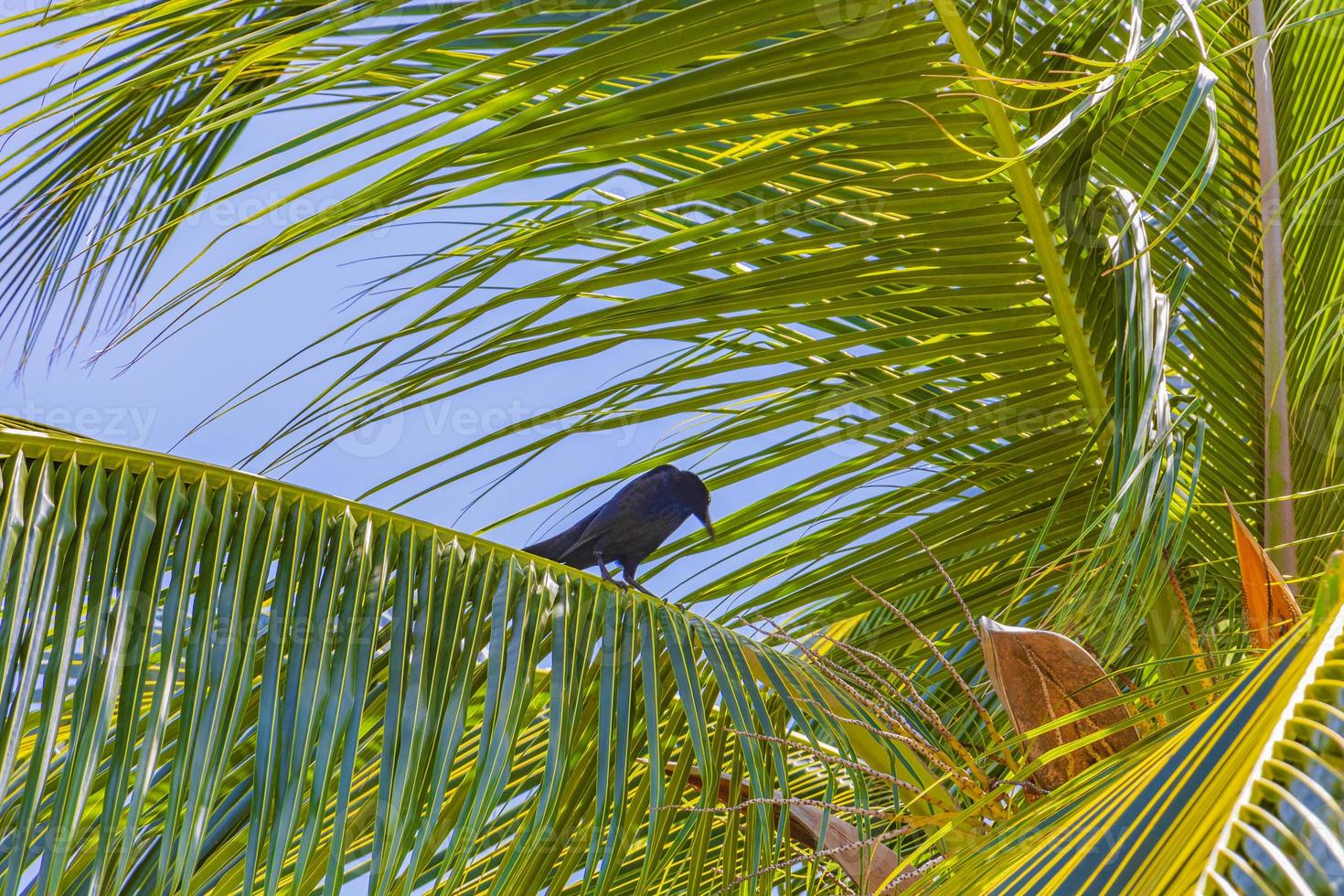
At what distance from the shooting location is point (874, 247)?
5.72ft

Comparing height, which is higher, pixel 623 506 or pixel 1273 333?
pixel 1273 333

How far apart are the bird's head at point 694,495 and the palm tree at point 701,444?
165mm

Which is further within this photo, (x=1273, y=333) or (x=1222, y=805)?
(x=1273, y=333)

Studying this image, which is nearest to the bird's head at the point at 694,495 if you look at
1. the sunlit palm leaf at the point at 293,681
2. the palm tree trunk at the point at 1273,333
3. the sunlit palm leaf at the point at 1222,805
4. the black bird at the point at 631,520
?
the black bird at the point at 631,520

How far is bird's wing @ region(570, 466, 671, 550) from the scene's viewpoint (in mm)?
2361

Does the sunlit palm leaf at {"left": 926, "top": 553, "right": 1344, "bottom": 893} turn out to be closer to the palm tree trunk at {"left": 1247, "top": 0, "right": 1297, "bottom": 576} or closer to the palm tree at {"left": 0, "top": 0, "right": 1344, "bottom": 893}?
the palm tree at {"left": 0, "top": 0, "right": 1344, "bottom": 893}

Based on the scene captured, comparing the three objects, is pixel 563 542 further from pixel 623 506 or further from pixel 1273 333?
pixel 1273 333

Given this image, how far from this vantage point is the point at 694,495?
234 cm

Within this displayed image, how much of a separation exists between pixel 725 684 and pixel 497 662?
0.29 meters

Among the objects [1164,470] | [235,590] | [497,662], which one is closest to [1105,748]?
[1164,470]

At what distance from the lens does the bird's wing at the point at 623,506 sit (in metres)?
2.36

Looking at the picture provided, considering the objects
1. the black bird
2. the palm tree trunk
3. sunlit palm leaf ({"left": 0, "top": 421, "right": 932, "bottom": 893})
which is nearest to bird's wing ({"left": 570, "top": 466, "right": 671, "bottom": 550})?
the black bird

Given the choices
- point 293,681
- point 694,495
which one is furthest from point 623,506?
point 293,681

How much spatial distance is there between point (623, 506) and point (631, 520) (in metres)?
0.04
